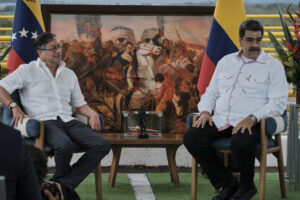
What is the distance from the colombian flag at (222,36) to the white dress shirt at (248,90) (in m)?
0.79

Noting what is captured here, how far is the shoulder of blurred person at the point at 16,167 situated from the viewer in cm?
148

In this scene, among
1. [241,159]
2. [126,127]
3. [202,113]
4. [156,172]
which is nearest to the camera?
[241,159]

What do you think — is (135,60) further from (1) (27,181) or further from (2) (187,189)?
(1) (27,181)

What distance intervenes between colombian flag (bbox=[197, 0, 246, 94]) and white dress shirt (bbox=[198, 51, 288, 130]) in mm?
785

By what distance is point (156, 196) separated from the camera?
429cm

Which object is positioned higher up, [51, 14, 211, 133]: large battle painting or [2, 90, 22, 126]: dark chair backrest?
[51, 14, 211, 133]: large battle painting

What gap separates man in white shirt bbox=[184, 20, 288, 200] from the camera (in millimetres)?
3814

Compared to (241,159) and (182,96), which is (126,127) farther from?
(241,159)

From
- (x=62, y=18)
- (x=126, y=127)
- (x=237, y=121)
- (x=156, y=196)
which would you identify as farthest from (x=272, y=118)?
(x=62, y=18)

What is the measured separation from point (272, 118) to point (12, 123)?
1791 mm

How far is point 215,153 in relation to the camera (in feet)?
13.0

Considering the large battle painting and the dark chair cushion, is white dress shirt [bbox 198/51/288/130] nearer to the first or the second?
the dark chair cushion

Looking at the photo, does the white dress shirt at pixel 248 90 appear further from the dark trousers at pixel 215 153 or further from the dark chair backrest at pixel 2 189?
the dark chair backrest at pixel 2 189

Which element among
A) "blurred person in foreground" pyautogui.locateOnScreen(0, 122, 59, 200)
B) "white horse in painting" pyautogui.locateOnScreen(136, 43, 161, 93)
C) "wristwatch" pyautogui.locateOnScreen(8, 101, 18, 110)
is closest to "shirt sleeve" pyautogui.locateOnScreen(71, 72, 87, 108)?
"wristwatch" pyautogui.locateOnScreen(8, 101, 18, 110)
